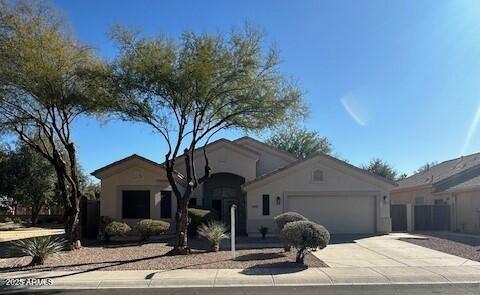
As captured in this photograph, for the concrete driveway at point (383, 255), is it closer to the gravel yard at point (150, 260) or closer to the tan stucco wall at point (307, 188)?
the gravel yard at point (150, 260)

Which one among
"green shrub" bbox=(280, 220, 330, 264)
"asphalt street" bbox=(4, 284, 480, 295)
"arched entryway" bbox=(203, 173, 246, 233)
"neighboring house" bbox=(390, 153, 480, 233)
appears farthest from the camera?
"arched entryway" bbox=(203, 173, 246, 233)

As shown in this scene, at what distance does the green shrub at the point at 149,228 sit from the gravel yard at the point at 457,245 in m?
11.3

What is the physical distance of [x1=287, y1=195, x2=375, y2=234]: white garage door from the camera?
28.0 meters

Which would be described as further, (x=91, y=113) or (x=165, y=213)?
(x=165, y=213)

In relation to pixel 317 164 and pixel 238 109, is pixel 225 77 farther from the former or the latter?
pixel 317 164

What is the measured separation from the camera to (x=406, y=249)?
2039cm

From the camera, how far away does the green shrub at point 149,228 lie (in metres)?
24.4

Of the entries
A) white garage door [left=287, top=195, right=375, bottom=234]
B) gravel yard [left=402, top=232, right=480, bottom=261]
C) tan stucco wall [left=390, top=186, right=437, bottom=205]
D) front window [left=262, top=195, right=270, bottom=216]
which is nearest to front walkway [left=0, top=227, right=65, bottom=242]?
front window [left=262, top=195, right=270, bottom=216]

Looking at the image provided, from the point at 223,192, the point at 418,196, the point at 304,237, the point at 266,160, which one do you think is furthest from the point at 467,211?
the point at 304,237

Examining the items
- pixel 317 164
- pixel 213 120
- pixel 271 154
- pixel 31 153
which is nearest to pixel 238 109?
pixel 213 120

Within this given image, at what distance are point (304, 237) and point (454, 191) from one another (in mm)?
18202

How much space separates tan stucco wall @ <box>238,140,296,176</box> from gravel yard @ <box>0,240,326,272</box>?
13154mm

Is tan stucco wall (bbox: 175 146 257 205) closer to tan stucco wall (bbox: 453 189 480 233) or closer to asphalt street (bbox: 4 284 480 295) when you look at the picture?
tan stucco wall (bbox: 453 189 480 233)

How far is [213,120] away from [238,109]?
47.4 inches
